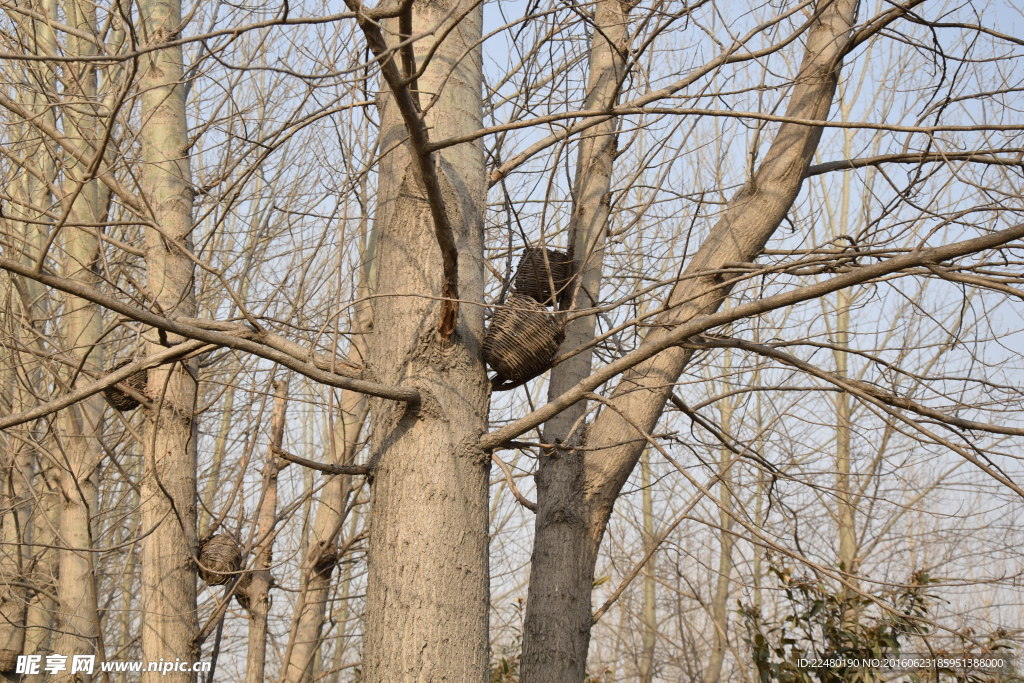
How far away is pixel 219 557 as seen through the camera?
12.0ft

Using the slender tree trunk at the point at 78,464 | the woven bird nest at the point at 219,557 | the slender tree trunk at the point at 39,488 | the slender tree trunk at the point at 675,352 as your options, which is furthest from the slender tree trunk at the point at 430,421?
the slender tree trunk at the point at 39,488

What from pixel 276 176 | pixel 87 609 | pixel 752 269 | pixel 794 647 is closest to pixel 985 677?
pixel 794 647

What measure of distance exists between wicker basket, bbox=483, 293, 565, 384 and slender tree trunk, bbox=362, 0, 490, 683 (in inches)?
2.2

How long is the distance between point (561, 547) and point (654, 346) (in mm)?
1027

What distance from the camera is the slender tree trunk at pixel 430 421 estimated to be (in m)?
1.95

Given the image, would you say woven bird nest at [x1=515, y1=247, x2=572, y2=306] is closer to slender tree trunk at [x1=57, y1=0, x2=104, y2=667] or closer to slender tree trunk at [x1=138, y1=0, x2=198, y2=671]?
slender tree trunk at [x1=138, y1=0, x2=198, y2=671]

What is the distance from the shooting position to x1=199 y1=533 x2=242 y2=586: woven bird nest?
3.66 metres

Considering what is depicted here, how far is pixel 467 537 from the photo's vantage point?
6.79ft

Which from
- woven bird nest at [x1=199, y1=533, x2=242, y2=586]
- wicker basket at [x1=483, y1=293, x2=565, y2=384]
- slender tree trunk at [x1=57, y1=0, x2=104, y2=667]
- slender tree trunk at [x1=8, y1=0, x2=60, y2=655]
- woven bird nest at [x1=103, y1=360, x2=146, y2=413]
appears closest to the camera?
wicker basket at [x1=483, y1=293, x2=565, y2=384]

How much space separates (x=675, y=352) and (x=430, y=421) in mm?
938

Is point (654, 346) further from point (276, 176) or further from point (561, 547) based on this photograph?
point (276, 176)

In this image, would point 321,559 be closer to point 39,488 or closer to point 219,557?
point 219,557

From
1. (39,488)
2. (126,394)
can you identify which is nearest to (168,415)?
(126,394)

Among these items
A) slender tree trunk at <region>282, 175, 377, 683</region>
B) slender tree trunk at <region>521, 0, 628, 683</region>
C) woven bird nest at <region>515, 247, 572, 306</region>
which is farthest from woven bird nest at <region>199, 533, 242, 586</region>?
woven bird nest at <region>515, 247, 572, 306</region>
